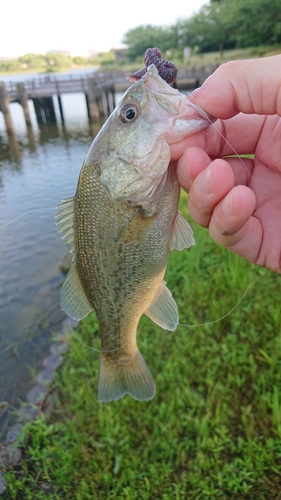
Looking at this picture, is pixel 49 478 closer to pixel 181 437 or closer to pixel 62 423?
pixel 62 423

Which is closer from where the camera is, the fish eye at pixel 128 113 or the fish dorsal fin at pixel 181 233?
the fish eye at pixel 128 113

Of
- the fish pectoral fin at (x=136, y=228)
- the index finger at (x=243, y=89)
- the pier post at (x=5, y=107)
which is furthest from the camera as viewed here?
the pier post at (x=5, y=107)

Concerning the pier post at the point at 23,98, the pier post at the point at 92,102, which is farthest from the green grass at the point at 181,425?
the pier post at the point at 23,98

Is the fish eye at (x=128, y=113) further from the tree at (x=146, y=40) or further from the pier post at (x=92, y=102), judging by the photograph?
the tree at (x=146, y=40)

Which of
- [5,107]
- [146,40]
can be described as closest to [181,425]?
[5,107]

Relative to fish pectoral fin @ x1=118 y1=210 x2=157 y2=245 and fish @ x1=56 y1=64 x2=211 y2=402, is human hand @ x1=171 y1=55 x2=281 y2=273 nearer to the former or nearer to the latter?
fish @ x1=56 y1=64 x2=211 y2=402

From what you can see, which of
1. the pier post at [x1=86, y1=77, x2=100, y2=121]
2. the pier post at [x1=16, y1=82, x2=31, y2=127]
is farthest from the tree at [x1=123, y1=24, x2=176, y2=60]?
the pier post at [x1=16, y1=82, x2=31, y2=127]

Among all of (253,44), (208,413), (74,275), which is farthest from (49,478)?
(253,44)

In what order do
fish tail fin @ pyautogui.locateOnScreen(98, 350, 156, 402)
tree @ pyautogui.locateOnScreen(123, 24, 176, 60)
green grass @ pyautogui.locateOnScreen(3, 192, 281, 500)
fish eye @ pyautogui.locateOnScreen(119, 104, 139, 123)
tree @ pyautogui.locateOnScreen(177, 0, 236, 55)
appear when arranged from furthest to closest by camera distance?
1. tree @ pyautogui.locateOnScreen(123, 24, 176, 60)
2. tree @ pyautogui.locateOnScreen(177, 0, 236, 55)
3. green grass @ pyautogui.locateOnScreen(3, 192, 281, 500)
4. fish tail fin @ pyautogui.locateOnScreen(98, 350, 156, 402)
5. fish eye @ pyautogui.locateOnScreen(119, 104, 139, 123)
